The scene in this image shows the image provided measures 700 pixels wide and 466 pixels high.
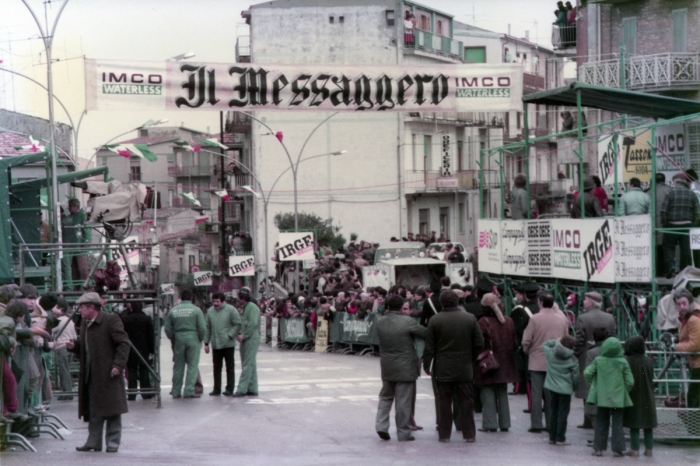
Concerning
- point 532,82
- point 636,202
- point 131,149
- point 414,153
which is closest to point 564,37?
point 414,153

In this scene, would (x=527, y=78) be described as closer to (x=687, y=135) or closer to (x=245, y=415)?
(x=687, y=135)

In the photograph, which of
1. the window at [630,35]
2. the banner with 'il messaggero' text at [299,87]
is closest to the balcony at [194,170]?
the window at [630,35]

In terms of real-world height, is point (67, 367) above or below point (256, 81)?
below

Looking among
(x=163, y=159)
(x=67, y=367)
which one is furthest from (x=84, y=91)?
(x=163, y=159)

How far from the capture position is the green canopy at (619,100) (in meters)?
19.3

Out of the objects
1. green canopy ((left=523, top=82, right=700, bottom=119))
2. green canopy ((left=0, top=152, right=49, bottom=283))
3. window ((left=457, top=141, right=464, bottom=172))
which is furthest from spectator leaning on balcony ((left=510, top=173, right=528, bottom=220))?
window ((left=457, top=141, right=464, bottom=172))

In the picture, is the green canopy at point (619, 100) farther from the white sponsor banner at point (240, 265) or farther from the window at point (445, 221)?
the window at point (445, 221)

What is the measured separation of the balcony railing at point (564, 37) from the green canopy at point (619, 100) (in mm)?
25357

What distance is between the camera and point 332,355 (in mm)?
29484

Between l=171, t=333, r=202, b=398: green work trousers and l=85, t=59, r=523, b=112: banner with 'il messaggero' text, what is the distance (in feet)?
12.6

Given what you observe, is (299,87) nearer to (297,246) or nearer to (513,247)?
(513,247)

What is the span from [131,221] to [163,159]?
83949mm

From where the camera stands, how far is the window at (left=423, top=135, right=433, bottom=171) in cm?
6175

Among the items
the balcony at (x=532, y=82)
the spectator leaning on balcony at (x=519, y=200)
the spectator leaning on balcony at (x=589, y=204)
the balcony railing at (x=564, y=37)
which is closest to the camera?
the spectator leaning on balcony at (x=589, y=204)
